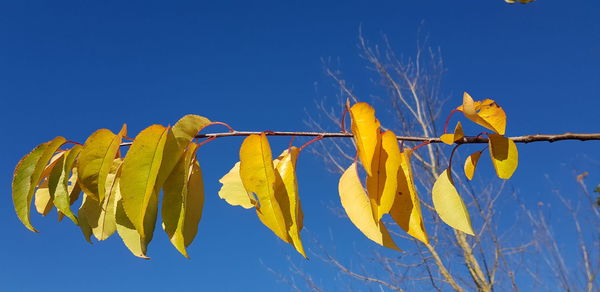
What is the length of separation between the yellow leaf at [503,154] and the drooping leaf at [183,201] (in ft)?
1.16

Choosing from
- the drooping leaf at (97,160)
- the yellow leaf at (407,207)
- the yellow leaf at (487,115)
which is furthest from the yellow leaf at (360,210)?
the drooping leaf at (97,160)

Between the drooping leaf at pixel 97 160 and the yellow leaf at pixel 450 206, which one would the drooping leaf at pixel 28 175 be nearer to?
the drooping leaf at pixel 97 160

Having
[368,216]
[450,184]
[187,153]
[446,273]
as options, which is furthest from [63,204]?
[446,273]

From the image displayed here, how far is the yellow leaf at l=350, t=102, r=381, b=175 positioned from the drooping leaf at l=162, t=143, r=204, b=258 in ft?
0.62

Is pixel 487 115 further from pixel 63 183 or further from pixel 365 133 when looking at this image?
pixel 63 183

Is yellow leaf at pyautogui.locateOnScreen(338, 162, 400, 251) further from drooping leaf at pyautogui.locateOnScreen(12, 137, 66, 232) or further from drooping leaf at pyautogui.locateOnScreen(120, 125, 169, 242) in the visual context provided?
drooping leaf at pyautogui.locateOnScreen(12, 137, 66, 232)

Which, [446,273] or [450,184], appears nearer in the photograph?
[450,184]

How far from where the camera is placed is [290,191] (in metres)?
0.54

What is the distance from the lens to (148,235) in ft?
1.78

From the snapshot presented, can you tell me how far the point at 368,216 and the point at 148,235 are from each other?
25cm

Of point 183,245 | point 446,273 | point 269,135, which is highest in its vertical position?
point 446,273

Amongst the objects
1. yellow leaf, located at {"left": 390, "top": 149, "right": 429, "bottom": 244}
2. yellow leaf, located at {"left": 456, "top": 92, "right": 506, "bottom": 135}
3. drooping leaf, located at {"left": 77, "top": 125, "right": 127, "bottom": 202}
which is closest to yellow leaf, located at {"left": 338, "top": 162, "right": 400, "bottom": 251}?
yellow leaf, located at {"left": 390, "top": 149, "right": 429, "bottom": 244}

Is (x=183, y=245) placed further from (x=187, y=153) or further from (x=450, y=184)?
(x=450, y=184)

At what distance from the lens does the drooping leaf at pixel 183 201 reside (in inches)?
21.3
